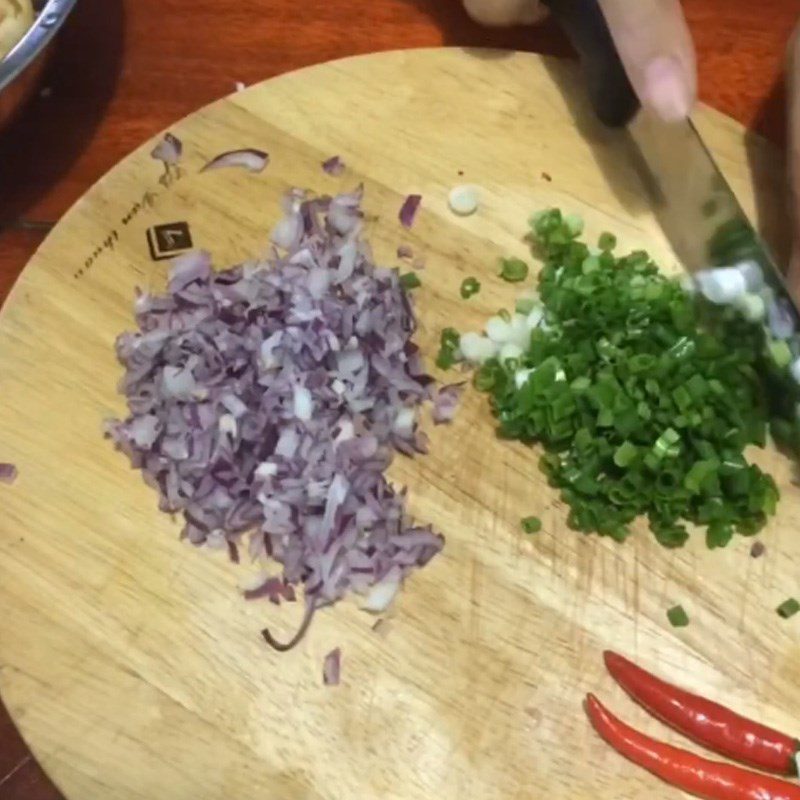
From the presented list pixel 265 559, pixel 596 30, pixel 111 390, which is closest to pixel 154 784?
pixel 265 559

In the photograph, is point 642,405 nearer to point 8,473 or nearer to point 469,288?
point 469,288

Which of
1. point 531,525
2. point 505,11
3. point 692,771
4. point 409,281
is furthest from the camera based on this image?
point 505,11

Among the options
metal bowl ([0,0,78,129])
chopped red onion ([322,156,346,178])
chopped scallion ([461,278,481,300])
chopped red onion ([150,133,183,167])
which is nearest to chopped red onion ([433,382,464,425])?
chopped scallion ([461,278,481,300])

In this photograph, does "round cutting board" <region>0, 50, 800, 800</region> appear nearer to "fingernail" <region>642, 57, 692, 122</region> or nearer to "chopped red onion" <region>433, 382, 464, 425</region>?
"chopped red onion" <region>433, 382, 464, 425</region>

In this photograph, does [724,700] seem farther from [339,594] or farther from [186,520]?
[186,520]

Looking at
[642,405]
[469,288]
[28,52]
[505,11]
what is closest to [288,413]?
[469,288]

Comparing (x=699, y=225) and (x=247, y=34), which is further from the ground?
(x=247, y=34)

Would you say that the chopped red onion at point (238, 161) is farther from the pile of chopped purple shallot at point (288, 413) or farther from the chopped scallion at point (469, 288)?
the chopped scallion at point (469, 288)
